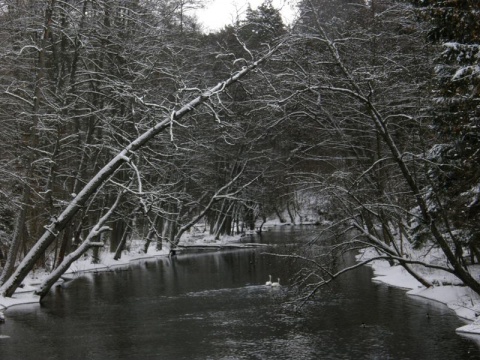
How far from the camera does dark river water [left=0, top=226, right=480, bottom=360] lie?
12039mm

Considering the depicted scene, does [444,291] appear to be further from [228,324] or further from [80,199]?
[80,199]

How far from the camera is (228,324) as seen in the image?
48.6 feet

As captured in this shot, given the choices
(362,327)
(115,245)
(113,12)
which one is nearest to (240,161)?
(115,245)

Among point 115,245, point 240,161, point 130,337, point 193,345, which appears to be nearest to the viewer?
point 193,345

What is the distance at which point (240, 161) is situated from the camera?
40.5 metres

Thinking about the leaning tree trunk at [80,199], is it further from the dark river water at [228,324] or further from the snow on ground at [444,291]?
the snow on ground at [444,291]

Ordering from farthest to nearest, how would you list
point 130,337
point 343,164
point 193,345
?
point 343,164
point 130,337
point 193,345

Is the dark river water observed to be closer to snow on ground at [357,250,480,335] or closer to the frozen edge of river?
snow on ground at [357,250,480,335]

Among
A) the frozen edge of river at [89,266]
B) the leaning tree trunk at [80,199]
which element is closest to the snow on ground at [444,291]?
the leaning tree trunk at [80,199]

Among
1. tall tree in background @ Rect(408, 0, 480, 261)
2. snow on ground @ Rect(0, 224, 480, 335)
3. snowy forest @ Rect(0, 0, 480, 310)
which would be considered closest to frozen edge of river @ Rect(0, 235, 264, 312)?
snow on ground @ Rect(0, 224, 480, 335)

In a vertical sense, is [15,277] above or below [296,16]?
below

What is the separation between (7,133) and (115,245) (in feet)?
52.3

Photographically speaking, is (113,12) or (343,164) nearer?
(113,12)

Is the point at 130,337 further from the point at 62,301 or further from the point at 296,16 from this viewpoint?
the point at 296,16
